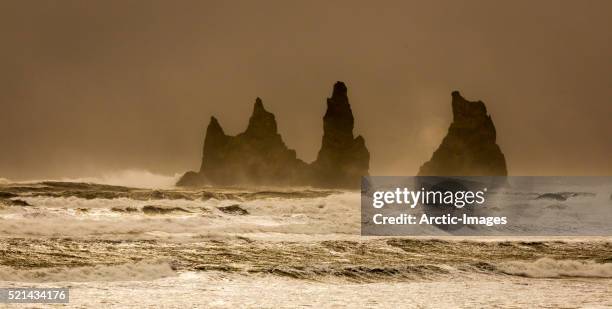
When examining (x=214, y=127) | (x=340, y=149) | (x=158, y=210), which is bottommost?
(x=158, y=210)

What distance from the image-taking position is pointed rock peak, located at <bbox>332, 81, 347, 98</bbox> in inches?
5391

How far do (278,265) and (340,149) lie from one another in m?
118

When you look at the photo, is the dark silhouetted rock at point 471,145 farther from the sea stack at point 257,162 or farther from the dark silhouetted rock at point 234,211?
the dark silhouetted rock at point 234,211

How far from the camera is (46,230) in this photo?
80.5ft

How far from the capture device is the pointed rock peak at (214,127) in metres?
142

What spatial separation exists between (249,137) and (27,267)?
12189 cm

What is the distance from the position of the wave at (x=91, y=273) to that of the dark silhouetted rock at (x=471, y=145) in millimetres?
110955

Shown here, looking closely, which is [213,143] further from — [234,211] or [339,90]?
[234,211]

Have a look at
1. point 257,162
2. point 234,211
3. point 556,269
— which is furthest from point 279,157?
point 556,269

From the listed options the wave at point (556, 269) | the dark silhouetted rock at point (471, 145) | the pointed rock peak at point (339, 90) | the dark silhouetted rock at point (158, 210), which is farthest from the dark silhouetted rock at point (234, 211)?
the pointed rock peak at point (339, 90)

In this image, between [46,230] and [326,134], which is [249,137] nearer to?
[326,134]

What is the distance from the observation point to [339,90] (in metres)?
138

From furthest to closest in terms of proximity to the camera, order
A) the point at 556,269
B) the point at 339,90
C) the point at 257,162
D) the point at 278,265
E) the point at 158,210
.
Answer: the point at 339,90, the point at 257,162, the point at 158,210, the point at 556,269, the point at 278,265

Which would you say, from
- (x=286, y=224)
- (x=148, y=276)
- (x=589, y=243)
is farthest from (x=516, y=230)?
(x=148, y=276)
